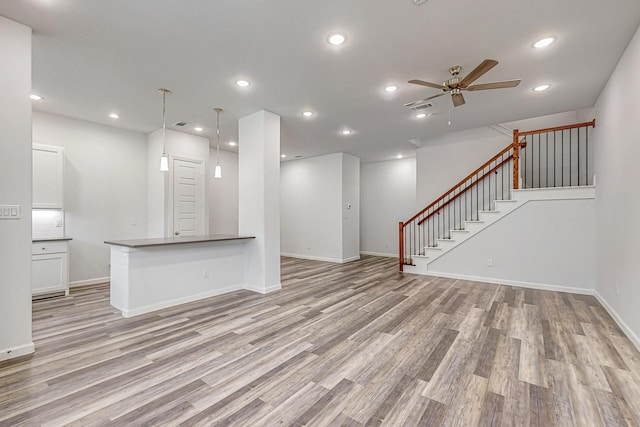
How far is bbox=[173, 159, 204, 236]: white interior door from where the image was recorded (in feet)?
19.1

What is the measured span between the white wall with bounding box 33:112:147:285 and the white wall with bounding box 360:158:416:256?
20.1 feet

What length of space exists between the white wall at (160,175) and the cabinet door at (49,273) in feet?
5.14

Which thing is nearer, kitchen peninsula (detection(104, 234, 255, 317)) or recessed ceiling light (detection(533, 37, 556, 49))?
recessed ceiling light (detection(533, 37, 556, 49))

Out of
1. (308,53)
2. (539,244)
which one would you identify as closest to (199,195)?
(308,53)

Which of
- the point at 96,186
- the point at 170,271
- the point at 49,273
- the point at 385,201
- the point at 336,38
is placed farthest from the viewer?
the point at 385,201

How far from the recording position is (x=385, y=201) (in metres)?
8.77

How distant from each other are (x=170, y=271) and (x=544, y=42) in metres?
5.17

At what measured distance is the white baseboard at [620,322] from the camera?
9.05 feet

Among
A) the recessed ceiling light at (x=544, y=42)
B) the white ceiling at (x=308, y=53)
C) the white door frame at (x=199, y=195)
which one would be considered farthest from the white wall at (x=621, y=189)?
the white door frame at (x=199, y=195)

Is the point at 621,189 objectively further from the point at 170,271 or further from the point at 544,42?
the point at 170,271

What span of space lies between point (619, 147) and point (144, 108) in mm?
6518

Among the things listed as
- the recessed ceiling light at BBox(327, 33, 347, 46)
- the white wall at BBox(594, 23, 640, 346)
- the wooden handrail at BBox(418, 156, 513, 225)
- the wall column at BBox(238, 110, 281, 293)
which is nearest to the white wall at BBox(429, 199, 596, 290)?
the white wall at BBox(594, 23, 640, 346)

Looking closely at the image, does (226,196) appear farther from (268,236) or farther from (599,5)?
(599,5)

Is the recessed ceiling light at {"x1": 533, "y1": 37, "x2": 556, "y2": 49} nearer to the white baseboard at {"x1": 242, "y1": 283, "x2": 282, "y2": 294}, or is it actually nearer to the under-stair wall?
the under-stair wall
